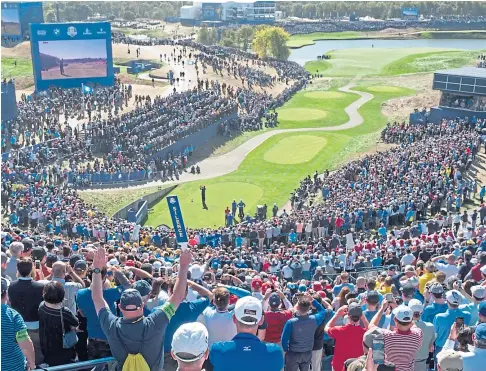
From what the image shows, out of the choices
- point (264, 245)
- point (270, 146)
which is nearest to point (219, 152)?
point (270, 146)

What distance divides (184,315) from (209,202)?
28.4 m

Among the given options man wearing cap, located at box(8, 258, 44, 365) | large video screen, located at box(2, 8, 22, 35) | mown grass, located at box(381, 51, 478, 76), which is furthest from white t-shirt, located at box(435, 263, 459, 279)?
large video screen, located at box(2, 8, 22, 35)

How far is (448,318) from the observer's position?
8.94m

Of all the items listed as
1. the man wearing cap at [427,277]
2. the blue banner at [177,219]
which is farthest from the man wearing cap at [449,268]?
the blue banner at [177,219]

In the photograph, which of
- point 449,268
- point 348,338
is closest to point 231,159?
point 449,268

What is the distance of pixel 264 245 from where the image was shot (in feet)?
87.5

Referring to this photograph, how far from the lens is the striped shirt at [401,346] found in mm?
6992

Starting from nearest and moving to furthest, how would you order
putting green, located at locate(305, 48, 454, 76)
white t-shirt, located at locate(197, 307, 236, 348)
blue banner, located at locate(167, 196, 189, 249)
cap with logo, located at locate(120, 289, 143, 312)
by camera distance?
1. cap with logo, located at locate(120, 289, 143, 312)
2. white t-shirt, located at locate(197, 307, 236, 348)
3. blue banner, located at locate(167, 196, 189, 249)
4. putting green, located at locate(305, 48, 454, 76)

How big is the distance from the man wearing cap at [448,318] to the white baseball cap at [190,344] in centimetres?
Answer: 470

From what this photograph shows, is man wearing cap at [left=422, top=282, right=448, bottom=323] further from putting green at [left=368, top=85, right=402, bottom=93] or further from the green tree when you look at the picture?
the green tree

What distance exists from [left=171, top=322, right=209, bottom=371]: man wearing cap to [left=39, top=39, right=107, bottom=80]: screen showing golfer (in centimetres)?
5500

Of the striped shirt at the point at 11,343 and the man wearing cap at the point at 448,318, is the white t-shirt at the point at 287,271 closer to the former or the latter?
the man wearing cap at the point at 448,318

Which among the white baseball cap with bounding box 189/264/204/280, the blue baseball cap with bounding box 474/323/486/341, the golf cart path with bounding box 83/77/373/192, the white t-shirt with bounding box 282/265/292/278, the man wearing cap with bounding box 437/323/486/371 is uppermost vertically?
the blue baseball cap with bounding box 474/323/486/341

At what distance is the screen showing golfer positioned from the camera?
186 feet
